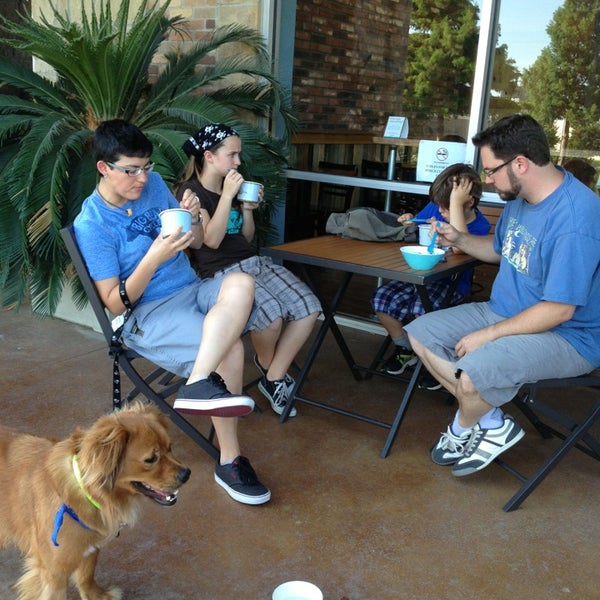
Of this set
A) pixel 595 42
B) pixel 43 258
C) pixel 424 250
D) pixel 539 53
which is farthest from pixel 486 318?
pixel 595 42

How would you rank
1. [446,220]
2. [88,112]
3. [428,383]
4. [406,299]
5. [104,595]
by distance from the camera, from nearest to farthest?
[104,595], [446,220], [406,299], [428,383], [88,112]

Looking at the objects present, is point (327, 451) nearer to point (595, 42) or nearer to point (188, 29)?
point (188, 29)

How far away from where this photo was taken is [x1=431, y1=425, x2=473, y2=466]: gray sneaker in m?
2.87

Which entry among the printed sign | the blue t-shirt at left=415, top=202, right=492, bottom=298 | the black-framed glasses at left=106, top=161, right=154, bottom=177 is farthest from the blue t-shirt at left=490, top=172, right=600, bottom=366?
the printed sign

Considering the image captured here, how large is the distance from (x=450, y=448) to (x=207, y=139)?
179 centimetres

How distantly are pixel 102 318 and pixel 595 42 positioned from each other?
17.1 ft

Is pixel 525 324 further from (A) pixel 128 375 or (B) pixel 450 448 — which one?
(A) pixel 128 375

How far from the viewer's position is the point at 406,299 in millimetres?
3590

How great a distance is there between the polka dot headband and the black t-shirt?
151mm

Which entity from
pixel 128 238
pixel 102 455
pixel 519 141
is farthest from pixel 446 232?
pixel 102 455

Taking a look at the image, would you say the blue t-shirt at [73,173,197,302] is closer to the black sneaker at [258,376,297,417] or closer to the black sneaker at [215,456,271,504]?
the black sneaker at [258,376,297,417]

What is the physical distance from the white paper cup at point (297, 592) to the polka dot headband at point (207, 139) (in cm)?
202

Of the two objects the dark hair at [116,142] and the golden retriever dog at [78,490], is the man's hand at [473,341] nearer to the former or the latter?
the golden retriever dog at [78,490]

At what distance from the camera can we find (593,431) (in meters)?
3.41
